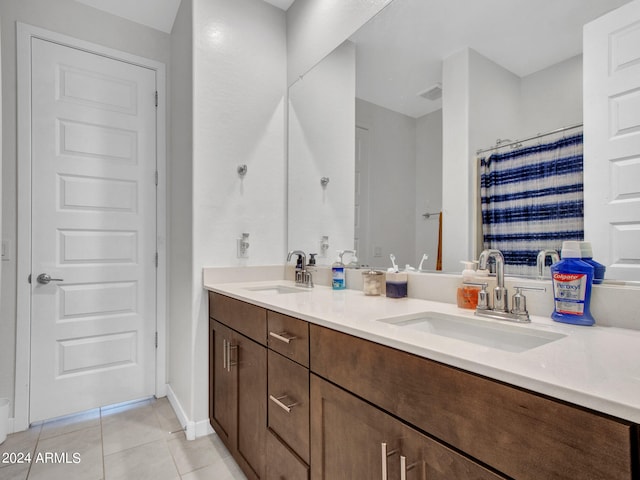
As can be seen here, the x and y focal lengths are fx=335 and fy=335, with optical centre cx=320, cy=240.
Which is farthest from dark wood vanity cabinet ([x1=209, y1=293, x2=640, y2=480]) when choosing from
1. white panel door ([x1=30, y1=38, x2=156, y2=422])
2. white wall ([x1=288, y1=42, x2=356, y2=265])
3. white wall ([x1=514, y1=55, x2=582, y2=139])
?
white panel door ([x1=30, y1=38, x2=156, y2=422])

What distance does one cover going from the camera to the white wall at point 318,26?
5.78 feet

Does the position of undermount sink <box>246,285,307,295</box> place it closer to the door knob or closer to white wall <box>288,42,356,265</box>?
white wall <box>288,42,356,265</box>

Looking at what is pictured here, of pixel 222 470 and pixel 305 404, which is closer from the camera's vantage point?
pixel 305 404

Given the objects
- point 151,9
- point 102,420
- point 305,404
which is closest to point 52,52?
point 151,9

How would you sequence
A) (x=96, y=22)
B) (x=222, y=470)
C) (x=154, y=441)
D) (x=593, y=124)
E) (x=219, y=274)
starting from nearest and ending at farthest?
(x=593, y=124), (x=222, y=470), (x=154, y=441), (x=219, y=274), (x=96, y=22)

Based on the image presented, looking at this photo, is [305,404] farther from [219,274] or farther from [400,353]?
[219,274]

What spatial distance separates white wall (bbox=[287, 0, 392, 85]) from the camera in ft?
5.78

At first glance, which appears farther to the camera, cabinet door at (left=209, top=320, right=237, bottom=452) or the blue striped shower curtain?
cabinet door at (left=209, top=320, right=237, bottom=452)

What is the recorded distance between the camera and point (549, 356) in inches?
25.3

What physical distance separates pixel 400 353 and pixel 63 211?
2282mm

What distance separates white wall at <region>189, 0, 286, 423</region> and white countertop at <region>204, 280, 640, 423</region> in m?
1.02

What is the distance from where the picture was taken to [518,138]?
112 cm

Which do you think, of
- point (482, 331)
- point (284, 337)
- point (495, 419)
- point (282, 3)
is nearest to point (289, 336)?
point (284, 337)

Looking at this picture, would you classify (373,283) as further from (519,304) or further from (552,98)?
(552,98)
